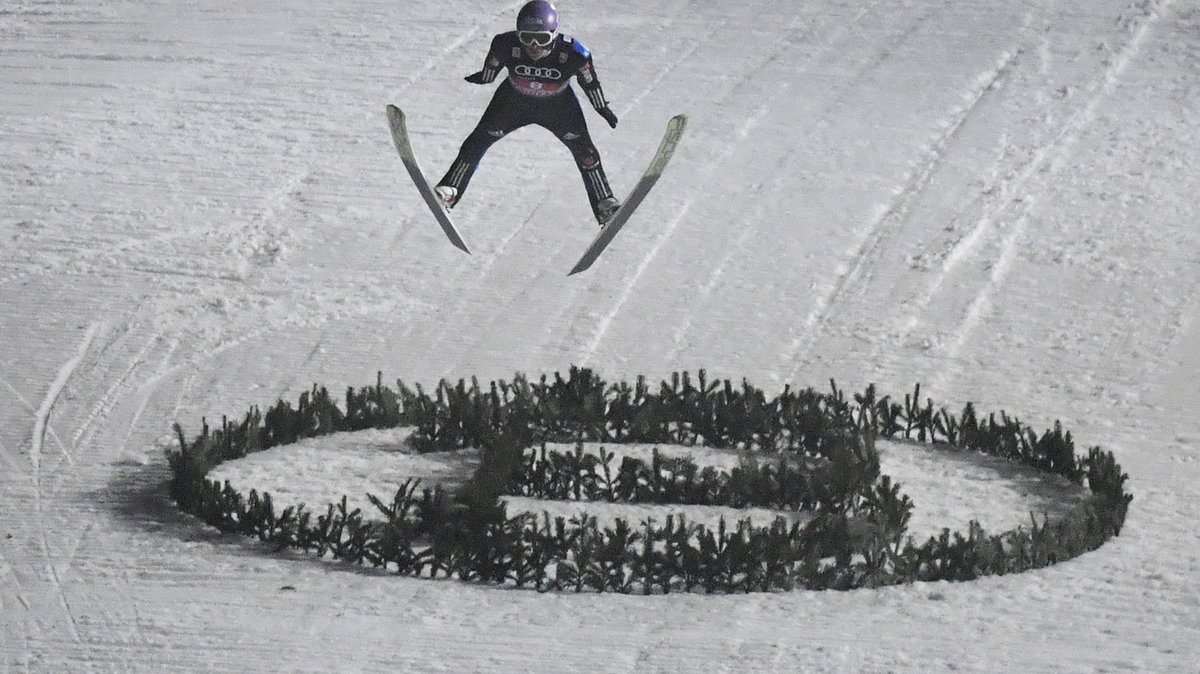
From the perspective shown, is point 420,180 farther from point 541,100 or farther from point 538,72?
point 538,72

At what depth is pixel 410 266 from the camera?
17547 millimetres

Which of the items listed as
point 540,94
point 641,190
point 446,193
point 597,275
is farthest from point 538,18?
point 597,275

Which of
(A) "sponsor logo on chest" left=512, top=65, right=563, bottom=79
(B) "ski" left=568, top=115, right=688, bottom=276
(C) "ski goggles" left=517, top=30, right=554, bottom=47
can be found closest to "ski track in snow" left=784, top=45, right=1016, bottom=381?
(B) "ski" left=568, top=115, right=688, bottom=276

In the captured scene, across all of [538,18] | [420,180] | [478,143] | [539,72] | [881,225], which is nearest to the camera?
[538,18]

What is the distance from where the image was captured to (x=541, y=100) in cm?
1122

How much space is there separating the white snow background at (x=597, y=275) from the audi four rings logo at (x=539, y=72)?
2864mm

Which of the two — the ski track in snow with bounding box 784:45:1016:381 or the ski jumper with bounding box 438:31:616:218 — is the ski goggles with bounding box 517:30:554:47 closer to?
the ski jumper with bounding box 438:31:616:218

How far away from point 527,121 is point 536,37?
2.80ft

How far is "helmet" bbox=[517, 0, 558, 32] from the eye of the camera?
10.4 metres

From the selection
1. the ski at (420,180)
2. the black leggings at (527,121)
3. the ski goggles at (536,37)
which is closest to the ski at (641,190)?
the black leggings at (527,121)

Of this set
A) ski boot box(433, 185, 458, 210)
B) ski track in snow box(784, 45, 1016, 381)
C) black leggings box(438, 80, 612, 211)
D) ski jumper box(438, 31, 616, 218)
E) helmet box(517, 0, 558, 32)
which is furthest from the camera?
ski track in snow box(784, 45, 1016, 381)

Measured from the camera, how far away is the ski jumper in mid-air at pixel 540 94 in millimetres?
10586

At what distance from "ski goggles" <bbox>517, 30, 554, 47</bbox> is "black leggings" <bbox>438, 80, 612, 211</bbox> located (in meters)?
0.61

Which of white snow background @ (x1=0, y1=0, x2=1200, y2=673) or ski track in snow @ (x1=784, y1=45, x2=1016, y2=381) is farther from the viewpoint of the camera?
ski track in snow @ (x1=784, y1=45, x2=1016, y2=381)
